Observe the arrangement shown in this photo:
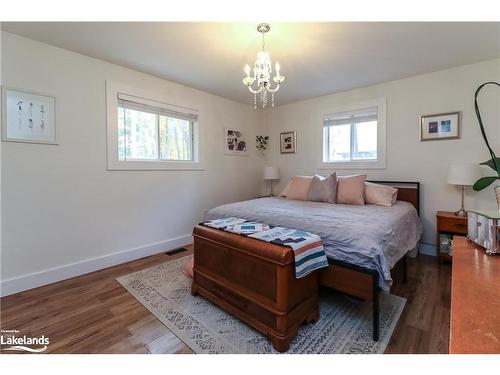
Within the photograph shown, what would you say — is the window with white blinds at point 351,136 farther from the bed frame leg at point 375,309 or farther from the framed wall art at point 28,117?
the framed wall art at point 28,117

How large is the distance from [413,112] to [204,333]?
138 inches

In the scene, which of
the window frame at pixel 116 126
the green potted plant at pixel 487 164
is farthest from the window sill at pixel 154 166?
the green potted plant at pixel 487 164

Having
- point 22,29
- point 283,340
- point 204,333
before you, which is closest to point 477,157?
point 283,340

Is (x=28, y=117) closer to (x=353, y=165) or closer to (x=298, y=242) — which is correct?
(x=298, y=242)

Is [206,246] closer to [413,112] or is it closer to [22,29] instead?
[22,29]

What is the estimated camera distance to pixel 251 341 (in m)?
1.57

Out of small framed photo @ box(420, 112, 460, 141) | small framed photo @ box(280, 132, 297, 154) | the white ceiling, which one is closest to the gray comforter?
small framed photo @ box(420, 112, 460, 141)

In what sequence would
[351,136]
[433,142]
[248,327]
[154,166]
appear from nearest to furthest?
[248,327], [433,142], [154,166], [351,136]

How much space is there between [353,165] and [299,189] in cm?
103

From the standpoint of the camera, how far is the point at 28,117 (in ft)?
7.28

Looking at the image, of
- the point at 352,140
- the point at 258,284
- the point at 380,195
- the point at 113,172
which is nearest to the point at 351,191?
the point at 380,195

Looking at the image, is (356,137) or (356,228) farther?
(356,137)

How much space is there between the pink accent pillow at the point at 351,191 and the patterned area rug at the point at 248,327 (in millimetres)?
1104

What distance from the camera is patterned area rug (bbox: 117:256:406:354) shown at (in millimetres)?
1522
